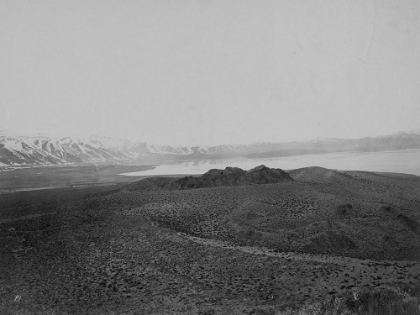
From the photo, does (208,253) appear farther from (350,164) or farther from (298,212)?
(350,164)

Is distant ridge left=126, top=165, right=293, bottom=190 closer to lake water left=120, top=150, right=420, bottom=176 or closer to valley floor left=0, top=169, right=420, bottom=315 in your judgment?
valley floor left=0, top=169, right=420, bottom=315

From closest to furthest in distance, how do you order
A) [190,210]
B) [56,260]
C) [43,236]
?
[56,260]
[43,236]
[190,210]

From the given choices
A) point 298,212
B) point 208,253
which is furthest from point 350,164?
point 208,253

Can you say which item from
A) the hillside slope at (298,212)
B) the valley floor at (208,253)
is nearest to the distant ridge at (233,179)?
the hillside slope at (298,212)

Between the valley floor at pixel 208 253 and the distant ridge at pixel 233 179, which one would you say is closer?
the valley floor at pixel 208 253

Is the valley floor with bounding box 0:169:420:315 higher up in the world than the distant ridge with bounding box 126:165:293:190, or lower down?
lower down

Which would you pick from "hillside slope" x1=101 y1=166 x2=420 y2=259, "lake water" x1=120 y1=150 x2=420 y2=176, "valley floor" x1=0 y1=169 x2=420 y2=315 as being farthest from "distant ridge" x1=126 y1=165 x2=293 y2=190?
"lake water" x1=120 y1=150 x2=420 y2=176

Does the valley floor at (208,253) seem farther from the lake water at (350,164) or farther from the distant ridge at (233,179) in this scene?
the lake water at (350,164)

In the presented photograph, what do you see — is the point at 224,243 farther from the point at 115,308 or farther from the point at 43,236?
the point at 43,236

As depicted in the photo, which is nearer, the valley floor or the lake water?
the valley floor

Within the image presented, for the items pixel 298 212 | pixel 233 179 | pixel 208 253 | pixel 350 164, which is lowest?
pixel 208 253

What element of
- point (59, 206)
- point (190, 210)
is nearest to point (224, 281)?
point (190, 210)
